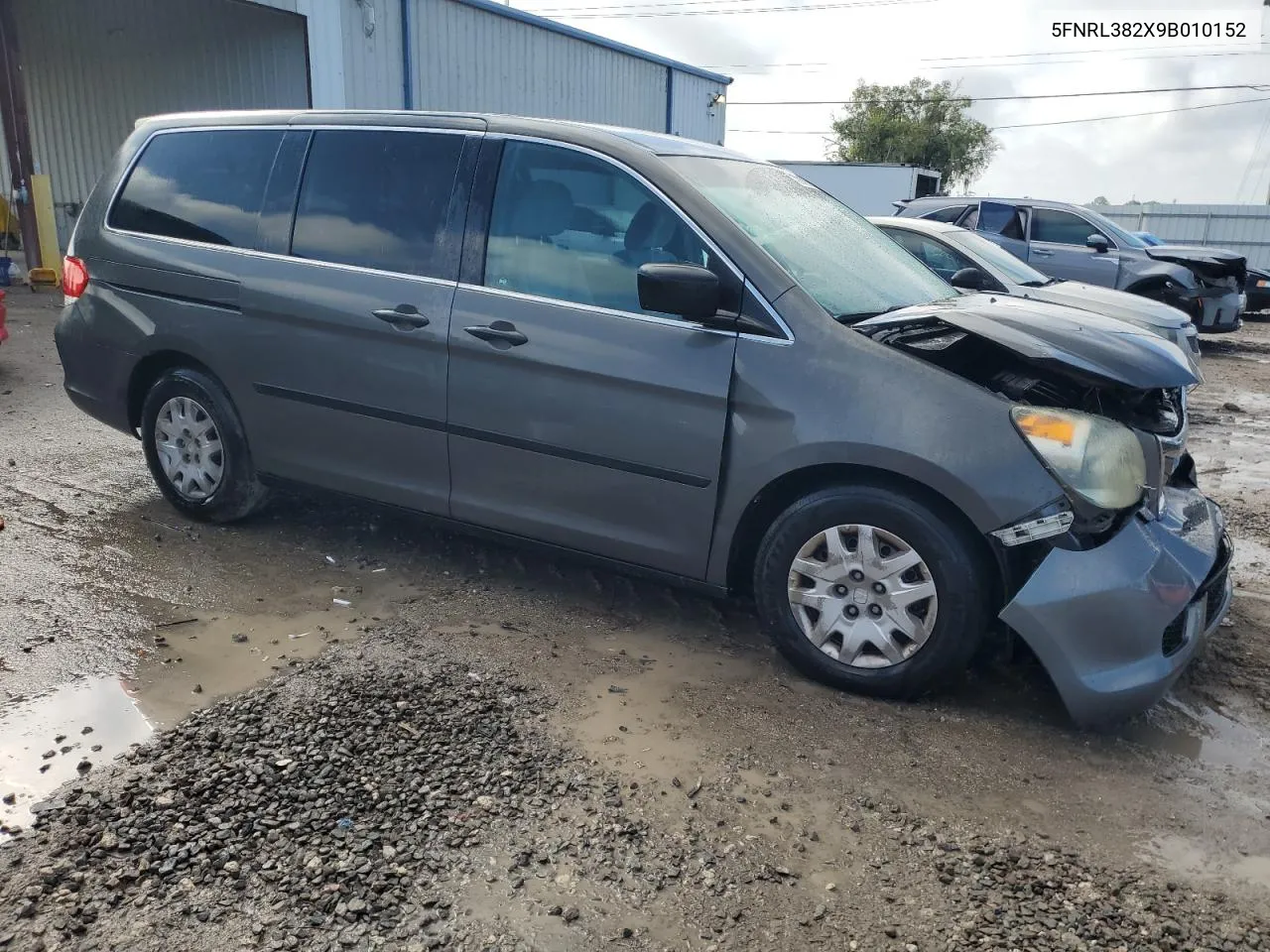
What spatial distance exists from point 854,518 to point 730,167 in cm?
168

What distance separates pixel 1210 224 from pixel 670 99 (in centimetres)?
1445

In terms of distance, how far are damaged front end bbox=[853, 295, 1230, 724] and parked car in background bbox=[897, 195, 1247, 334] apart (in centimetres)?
965

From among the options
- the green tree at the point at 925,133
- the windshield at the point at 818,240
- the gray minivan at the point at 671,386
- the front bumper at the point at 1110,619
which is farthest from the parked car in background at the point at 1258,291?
the green tree at the point at 925,133

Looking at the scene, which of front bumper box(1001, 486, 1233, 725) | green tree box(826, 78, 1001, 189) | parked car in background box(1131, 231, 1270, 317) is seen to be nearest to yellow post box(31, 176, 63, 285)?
front bumper box(1001, 486, 1233, 725)

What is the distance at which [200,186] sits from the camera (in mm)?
4773

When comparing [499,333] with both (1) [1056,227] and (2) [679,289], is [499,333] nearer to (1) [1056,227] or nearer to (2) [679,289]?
(2) [679,289]

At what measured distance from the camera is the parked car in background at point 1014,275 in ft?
25.9

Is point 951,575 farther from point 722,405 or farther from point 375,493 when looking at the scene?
point 375,493

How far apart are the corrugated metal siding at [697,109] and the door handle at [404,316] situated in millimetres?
18311

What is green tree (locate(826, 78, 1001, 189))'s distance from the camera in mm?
51656

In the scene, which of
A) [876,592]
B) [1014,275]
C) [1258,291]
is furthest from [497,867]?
[1258,291]

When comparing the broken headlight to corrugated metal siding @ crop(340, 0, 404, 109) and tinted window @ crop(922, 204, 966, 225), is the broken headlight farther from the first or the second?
corrugated metal siding @ crop(340, 0, 404, 109)

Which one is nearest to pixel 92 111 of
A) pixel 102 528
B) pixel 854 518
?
pixel 102 528

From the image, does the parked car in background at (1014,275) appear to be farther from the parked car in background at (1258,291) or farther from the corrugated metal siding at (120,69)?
the corrugated metal siding at (120,69)
